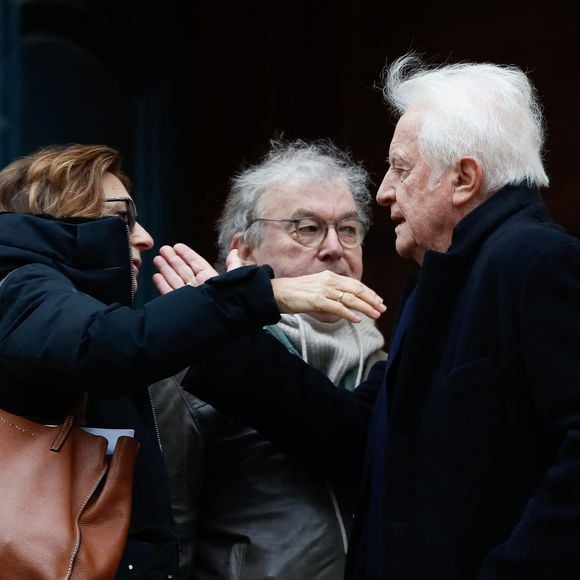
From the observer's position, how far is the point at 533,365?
83.0 inches

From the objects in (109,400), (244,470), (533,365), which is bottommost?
(244,470)

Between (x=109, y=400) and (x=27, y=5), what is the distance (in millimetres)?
1860

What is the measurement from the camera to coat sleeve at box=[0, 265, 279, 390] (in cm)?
217

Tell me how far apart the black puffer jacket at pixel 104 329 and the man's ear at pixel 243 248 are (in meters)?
0.83

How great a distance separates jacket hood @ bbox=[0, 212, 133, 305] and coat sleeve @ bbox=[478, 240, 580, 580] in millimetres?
754

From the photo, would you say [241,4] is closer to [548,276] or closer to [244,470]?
[244,470]

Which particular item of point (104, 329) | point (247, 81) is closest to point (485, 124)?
point (104, 329)

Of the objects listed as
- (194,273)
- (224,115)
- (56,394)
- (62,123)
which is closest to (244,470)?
(194,273)

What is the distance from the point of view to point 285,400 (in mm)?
2693

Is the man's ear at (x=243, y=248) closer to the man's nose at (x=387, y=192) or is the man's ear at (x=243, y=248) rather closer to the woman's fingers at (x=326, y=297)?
the man's nose at (x=387, y=192)

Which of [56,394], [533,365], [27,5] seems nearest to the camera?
[533,365]

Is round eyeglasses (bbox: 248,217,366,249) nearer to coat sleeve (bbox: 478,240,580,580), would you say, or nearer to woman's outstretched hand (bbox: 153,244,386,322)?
woman's outstretched hand (bbox: 153,244,386,322)

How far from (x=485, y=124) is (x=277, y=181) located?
93 centimetres

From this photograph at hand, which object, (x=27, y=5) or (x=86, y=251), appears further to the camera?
(x=27, y=5)
